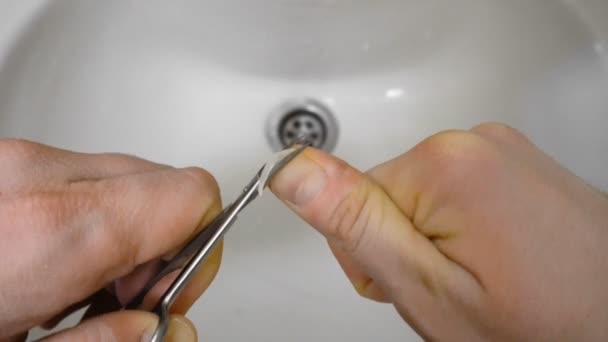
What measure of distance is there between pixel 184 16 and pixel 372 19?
163 mm

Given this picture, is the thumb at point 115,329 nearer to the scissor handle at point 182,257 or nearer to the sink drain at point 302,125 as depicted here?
the scissor handle at point 182,257

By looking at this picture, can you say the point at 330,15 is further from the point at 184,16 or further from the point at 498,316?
the point at 498,316

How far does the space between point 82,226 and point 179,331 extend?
9cm

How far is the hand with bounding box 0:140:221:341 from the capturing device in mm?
273

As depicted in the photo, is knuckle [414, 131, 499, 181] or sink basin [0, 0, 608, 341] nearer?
knuckle [414, 131, 499, 181]

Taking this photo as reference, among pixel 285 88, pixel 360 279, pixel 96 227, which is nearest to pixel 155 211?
pixel 96 227

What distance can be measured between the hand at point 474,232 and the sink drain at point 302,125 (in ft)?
0.60

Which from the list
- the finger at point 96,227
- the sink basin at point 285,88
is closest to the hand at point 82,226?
the finger at point 96,227

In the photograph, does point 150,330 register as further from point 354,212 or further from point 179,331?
point 354,212

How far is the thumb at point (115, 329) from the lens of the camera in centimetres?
28

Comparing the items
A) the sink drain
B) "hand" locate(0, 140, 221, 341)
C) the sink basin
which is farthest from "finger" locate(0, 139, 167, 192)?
the sink drain

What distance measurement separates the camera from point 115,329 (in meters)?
0.29

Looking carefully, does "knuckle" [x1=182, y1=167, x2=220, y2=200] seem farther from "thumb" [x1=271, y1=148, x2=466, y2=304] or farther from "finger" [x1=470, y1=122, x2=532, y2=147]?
"finger" [x1=470, y1=122, x2=532, y2=147]

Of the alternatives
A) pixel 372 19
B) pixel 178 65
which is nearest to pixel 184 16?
pixel 178 65
